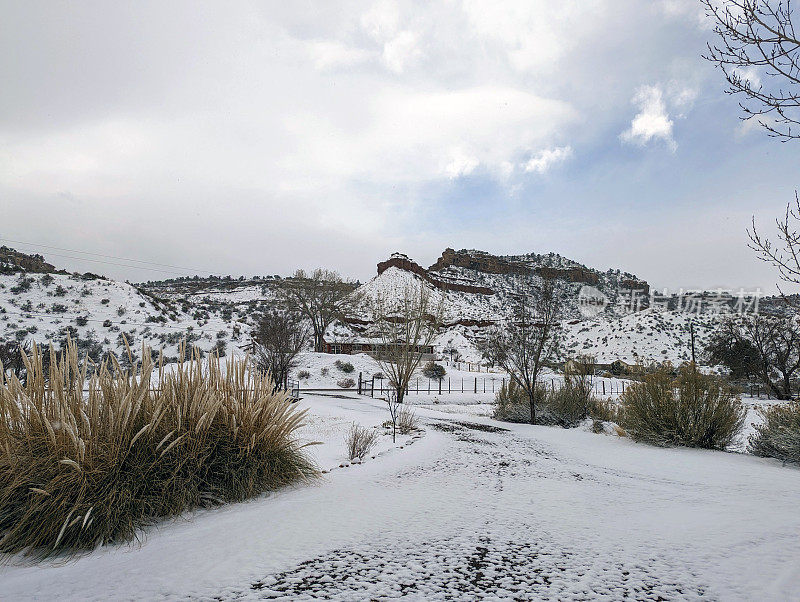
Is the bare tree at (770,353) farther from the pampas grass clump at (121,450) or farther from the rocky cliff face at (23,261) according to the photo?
the rocky cliff face at (23,261)

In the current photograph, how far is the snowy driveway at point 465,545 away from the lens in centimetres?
248

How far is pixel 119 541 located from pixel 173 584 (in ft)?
3.39

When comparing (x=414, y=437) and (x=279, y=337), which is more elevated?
(x=279, y=337)

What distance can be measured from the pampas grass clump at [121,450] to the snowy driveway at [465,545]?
0.26 m

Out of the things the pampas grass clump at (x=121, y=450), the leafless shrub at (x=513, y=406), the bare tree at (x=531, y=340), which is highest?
the bare tree at (x=531, y=340)

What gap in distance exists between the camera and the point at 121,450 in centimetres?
361

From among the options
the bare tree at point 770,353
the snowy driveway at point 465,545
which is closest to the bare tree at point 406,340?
the snowy driveway at point 465,545

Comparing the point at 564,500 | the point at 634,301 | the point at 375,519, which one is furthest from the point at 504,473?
the point at 634,301

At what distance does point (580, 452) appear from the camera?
26.8ft

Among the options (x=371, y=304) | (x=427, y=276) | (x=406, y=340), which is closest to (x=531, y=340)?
(x=406, y=340)

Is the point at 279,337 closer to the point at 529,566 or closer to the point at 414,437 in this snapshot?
the point at 414,437

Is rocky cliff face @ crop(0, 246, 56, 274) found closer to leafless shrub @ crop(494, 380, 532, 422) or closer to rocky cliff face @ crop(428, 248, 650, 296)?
leafless shrub @ crop(494, 380, 532, 422)

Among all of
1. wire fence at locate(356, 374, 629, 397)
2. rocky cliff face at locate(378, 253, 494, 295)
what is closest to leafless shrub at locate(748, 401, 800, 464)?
wire fence at locate(356, 374, 629, 397)

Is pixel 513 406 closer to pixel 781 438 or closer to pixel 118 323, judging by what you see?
pixel 781 438
